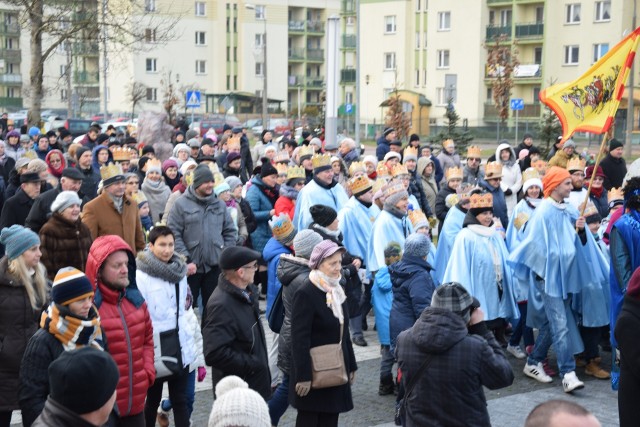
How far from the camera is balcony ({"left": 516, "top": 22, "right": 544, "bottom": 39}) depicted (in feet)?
201

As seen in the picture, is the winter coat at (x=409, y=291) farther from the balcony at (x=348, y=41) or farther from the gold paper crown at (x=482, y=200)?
the balcony at (x=348, y=41)

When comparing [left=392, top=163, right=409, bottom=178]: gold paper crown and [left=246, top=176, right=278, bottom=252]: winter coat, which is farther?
[left=392, top=163, right=409, bottom=178]: gold paper crown

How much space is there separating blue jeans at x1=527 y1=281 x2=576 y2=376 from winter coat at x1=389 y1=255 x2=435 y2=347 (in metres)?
1.61

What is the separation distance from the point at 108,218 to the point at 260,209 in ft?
10.9

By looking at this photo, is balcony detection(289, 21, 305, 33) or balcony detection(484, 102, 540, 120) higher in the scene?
balcony detection(289, 21, 305, 33)

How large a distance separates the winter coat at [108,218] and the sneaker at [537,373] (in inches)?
165

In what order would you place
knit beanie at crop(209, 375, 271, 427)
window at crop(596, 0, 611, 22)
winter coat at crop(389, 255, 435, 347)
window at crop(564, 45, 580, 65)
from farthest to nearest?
1. window at crop(564, 45, 580, 65)
2. window at crop(596, 0, 611, 22)
3. winter coat at crop(389, 255, 435, 347)
4. knit beanie at crop(209, 375, 271, 427)

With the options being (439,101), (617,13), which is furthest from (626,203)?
(439,101)

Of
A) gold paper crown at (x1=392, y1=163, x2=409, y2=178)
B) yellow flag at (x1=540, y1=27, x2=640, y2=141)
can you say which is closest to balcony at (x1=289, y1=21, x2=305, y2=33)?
gold paper crown at (x1=392, y1=163, x2=409, y2=178)

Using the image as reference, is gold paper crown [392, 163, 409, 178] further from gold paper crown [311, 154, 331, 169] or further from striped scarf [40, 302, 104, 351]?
striped scarf [40, 302, 104, 351]

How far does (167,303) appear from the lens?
22.9 feet

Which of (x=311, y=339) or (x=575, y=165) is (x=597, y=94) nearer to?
(x=575, y=165)

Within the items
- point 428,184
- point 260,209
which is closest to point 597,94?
point 260,209

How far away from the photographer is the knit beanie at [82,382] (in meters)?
4.10
